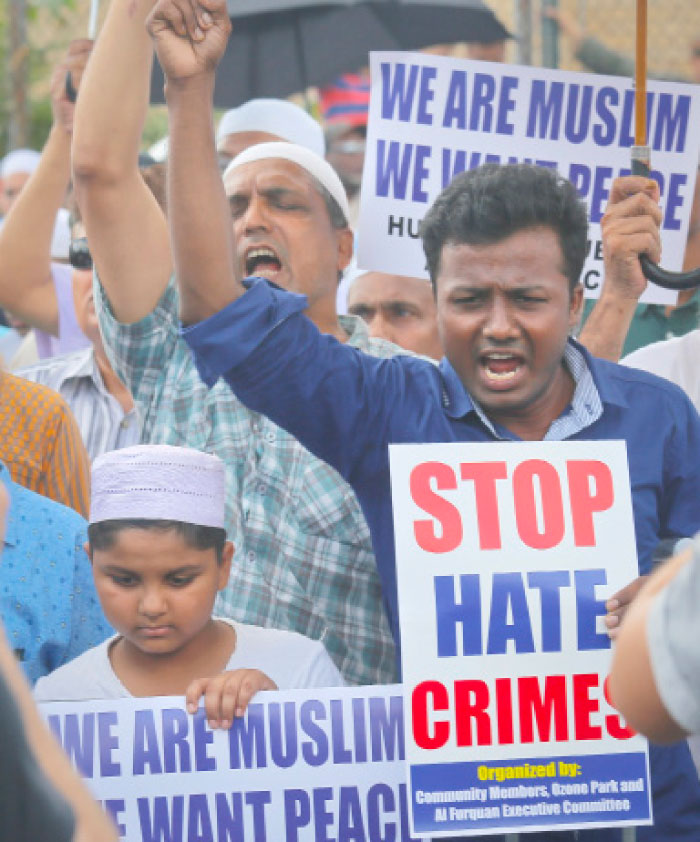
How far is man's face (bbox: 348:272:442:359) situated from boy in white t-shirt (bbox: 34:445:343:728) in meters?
2.00

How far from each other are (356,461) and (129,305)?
0.85m

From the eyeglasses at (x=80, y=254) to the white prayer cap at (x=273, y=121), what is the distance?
1.99ft

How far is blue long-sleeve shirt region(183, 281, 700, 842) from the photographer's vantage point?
2.98 metres

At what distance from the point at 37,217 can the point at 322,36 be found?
5.30ft

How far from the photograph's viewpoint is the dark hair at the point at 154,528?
134 inches

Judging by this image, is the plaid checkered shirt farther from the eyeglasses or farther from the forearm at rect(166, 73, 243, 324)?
the eyeglasses

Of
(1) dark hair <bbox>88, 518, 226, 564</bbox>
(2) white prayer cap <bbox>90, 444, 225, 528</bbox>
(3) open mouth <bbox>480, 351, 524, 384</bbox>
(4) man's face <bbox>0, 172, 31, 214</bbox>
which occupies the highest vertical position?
(4) man's face <bbox>0, 172, 31, 214</bbox>

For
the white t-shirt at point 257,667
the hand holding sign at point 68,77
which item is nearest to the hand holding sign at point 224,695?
the white t-shirt at point 257,667

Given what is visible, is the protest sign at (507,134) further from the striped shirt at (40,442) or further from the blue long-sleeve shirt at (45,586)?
the blue long-sleeve shirt at (45,586)

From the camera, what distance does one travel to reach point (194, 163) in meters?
3.05

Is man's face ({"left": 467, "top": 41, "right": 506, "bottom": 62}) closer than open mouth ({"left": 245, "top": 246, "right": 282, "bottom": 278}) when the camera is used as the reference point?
No

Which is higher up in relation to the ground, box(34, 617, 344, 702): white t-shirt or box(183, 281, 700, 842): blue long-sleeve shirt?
box(183, 281, 700, 842): blue long-sleeve shirt

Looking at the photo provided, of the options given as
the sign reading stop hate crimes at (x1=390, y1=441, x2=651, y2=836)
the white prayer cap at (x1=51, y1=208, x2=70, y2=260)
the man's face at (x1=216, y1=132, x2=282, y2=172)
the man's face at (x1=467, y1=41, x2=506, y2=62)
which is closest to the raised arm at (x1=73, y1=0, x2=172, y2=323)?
the sign reading stop hate crimes at (x1=390, y1=441, x2=651, y2=836)

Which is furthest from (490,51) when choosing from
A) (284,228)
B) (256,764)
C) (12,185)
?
(256,764)
